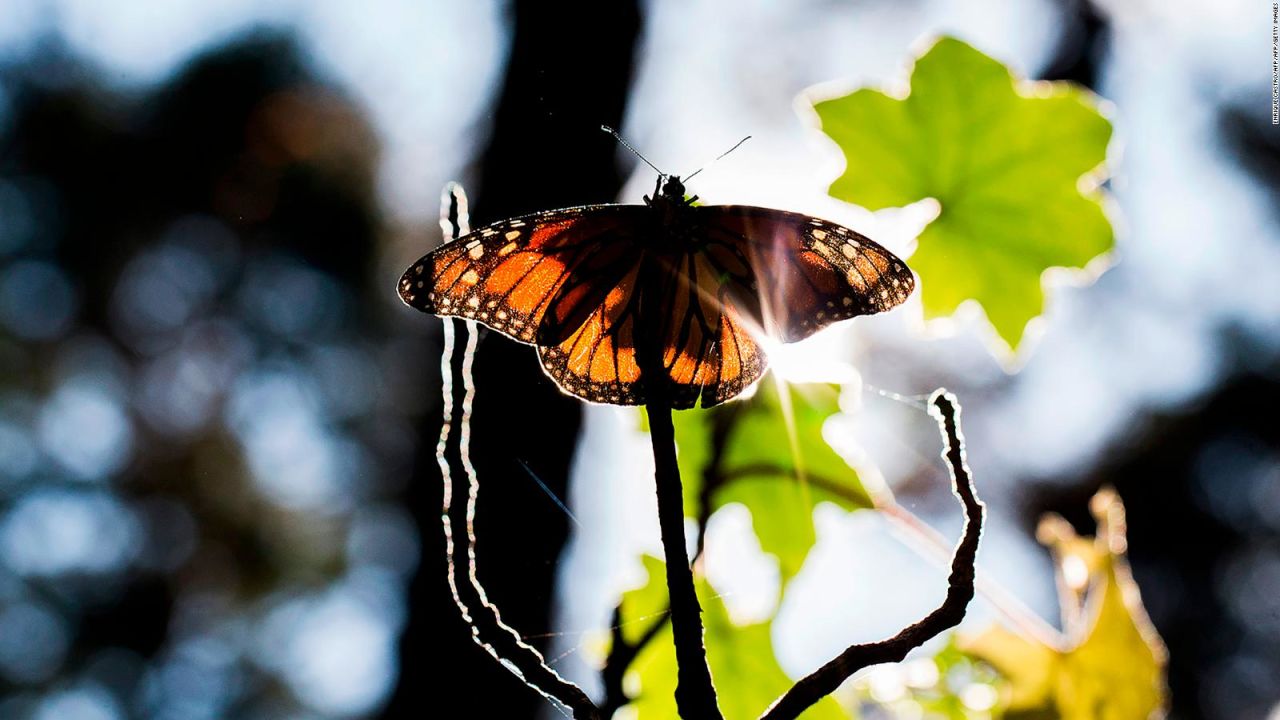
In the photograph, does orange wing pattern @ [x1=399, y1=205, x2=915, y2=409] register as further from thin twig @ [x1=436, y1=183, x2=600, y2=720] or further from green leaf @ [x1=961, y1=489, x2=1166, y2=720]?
green leaf @ [x1=961, y1=489, x2=1166, y2=720]

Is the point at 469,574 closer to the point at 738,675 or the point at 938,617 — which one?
the point at 938,617

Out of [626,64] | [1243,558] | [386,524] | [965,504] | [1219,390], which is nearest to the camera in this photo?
[965,504]

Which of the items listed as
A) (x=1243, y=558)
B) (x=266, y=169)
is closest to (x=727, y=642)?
(x=266, y=169)

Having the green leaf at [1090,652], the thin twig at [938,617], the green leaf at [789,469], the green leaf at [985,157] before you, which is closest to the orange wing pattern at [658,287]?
the thin twig at [938,617]

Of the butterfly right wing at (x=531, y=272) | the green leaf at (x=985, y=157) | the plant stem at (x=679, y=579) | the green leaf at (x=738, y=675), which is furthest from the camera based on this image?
the green leaf at (x=985, y=157)

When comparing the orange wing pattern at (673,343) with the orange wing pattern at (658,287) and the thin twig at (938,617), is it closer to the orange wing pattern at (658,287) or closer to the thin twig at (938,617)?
the orange wing pattern at (658,287)

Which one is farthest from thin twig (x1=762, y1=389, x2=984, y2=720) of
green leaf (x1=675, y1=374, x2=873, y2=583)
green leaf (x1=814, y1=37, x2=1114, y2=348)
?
green leaf (x1=814, y1=37, x2=1114, y2=348)

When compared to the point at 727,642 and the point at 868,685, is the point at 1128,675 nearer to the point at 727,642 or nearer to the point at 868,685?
the point at 868,685

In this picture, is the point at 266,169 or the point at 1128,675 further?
the point at 266,169
